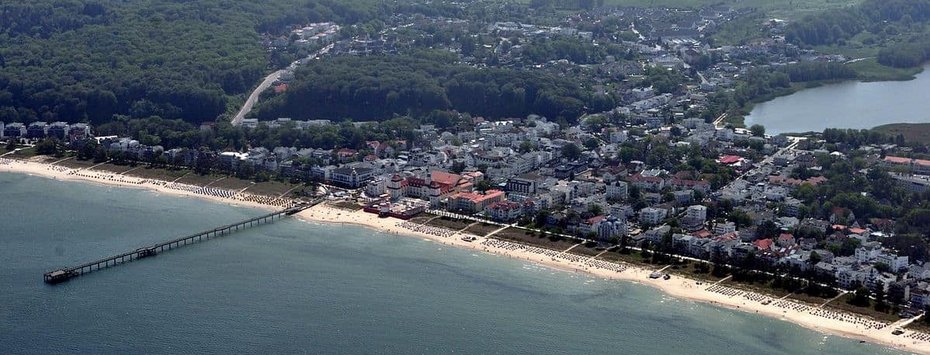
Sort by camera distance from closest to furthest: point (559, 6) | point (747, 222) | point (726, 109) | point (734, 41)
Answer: point (747, 222) < point (726, 109) < point (734, 41) < point (559, 6)

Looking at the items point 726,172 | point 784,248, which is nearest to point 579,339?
point 784,248

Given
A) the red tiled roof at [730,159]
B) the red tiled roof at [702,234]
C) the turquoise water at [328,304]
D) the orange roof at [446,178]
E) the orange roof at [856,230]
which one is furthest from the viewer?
the red tiled roof at [730,159]

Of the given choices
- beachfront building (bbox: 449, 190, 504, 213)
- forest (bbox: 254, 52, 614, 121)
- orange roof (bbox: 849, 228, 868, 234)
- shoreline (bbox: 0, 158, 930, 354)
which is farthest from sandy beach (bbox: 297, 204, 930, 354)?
forest (bbox: 254, 52, 614, 121)

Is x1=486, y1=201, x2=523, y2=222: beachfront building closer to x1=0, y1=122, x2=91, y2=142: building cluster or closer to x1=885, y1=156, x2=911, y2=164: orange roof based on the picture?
x1=885, y1=156, x2=911, y2=164: orange roof

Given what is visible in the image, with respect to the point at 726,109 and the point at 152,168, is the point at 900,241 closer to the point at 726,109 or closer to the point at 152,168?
the point at 726,109

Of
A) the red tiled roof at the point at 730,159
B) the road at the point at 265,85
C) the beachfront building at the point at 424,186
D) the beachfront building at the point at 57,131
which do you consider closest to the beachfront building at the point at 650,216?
the beachfront building at the point at 424,186

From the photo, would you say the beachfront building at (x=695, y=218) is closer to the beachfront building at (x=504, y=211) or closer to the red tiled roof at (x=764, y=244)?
the red tiled roof at (x=764, y=244)

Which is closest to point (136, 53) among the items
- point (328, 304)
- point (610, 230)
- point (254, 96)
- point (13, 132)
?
point (254, 96)
